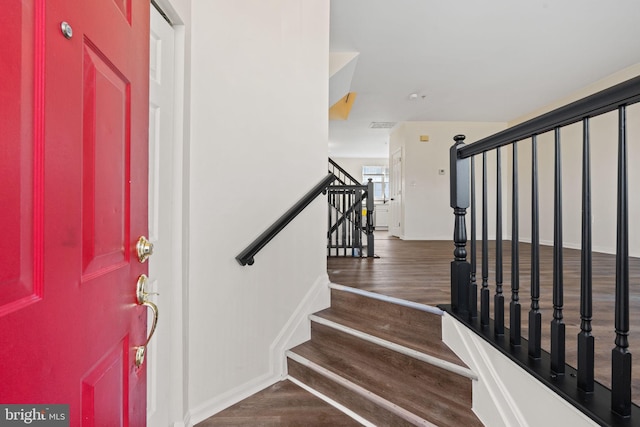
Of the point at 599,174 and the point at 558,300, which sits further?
the point at 599,174

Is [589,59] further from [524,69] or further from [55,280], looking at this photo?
[55,280]

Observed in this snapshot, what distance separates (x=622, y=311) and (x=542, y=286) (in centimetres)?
199

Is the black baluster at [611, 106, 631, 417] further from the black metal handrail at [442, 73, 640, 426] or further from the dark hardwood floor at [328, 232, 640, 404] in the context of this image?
the dark hardwood floor at [328, 232, 640, 404]

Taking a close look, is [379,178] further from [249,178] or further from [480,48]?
[249,178]

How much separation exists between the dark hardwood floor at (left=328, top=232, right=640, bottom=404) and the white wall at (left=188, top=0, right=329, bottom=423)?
65 centimetres

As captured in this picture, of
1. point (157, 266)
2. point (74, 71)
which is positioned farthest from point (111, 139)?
point (157, 266)

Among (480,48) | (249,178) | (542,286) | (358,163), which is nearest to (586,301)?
(249,178)

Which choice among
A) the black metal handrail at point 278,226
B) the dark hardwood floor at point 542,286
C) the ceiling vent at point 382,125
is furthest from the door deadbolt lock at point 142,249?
the ceiling vent at point 382,125

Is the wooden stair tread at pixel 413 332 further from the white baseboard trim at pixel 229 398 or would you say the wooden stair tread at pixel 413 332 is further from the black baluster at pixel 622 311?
the black baluster at pixel 622 311

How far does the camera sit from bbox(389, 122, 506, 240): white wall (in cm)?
686

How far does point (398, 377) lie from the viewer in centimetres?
173

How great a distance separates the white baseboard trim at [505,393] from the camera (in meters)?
1.04

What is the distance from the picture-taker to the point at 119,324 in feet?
2.38

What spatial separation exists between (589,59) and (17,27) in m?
5.48
